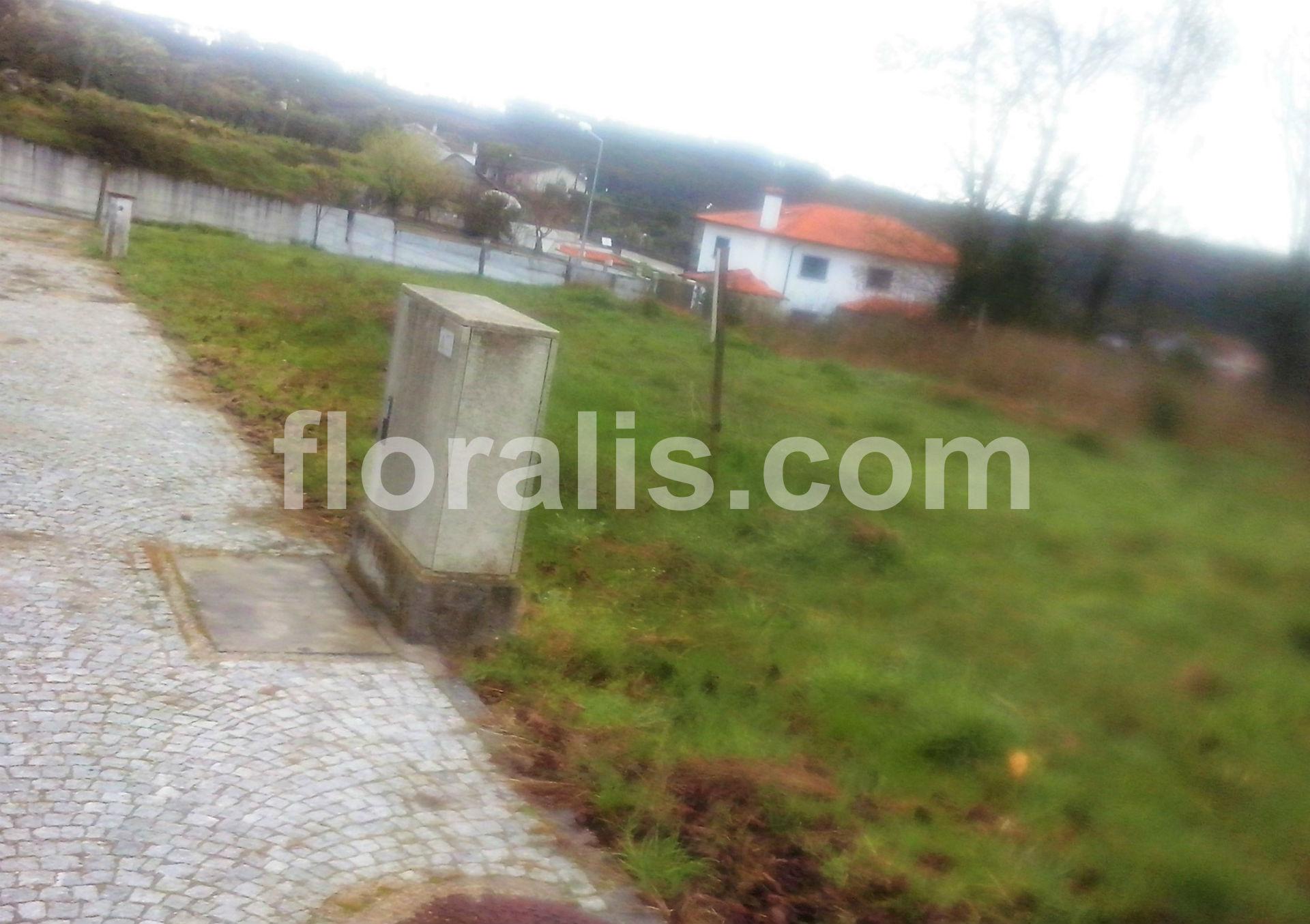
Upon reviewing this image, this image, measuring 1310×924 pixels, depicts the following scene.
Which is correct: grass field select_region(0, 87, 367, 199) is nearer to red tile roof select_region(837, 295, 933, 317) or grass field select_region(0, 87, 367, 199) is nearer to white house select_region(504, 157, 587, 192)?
white house select_region(504, 157, 587, 192)

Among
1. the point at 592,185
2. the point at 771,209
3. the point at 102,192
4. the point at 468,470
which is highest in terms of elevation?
the point at 592,185

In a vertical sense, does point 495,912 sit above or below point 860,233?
below

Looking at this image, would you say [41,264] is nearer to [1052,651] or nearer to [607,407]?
[607,407]

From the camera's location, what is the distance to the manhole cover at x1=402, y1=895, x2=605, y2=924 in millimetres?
3186

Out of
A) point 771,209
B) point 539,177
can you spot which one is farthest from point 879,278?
point 539,177

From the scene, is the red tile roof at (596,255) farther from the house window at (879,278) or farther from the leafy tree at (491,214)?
the house window at (879,278)

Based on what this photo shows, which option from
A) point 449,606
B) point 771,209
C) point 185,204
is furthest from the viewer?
point 185,204

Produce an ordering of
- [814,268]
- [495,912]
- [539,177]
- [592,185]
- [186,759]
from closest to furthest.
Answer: [495,912] → [186,759] → [814,268] → [592,185] → [539,177]

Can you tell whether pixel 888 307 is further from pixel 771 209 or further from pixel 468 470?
pixel 771 209

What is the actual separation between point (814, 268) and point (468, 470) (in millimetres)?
2765

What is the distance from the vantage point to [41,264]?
16.6 m

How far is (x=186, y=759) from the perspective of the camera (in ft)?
12.5

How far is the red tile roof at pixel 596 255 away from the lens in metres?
15.8

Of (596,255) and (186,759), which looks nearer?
(186,759)
